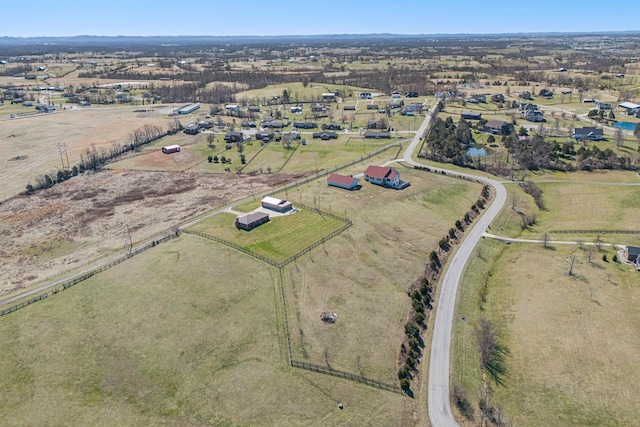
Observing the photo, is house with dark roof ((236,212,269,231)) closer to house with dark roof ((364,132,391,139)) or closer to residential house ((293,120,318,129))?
house with dark roof ((364,132,391,139))

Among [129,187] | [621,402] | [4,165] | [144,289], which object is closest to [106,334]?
[144,289]

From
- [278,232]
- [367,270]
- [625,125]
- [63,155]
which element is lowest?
[367,270]

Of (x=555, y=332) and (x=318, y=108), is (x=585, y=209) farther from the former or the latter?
(x=318, y=108)

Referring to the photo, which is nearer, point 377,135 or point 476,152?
point 476,152

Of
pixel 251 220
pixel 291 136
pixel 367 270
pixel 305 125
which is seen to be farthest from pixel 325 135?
Result: pixel 367 270

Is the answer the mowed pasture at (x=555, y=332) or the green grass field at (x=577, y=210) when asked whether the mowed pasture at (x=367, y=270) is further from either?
the green grass field at (x=577, y=210)

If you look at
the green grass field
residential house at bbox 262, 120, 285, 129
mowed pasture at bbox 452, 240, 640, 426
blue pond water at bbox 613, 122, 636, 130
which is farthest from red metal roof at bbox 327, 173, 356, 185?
blue pond water at bbox 613, 122, 636, 130
